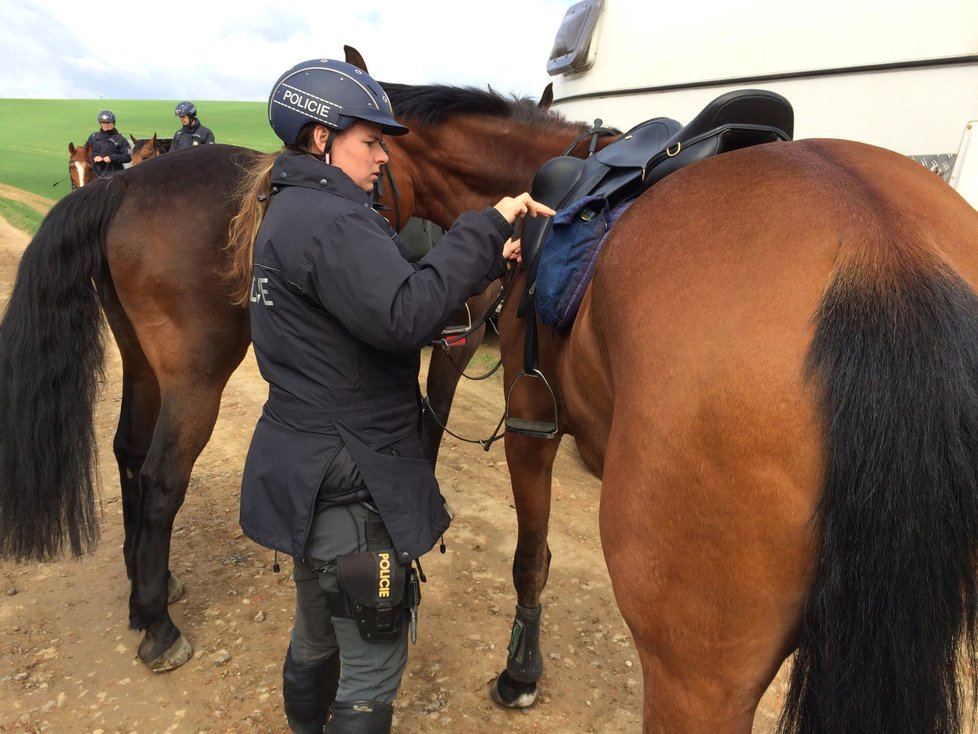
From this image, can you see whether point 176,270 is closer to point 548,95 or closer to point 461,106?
point 461,106

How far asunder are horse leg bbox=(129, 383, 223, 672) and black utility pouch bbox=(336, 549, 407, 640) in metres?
1.50

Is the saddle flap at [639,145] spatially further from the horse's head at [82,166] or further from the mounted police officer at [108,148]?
the horse's head at [82,166]

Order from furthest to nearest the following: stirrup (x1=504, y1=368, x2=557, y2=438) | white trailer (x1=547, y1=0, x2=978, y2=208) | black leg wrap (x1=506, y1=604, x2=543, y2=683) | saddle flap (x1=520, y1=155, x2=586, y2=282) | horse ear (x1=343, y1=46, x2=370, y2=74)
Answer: horse ear (x1=343, y1=46, x2=370, y2=74) → black leg wrap (x1=506, y1=604, x2=543, y2=683) → white trailer (x1=547, y1=0, x2=978, y2=208) → stirrup (x1=504, y1=368, x2=557, y2=438) → saddle flap (x1=520, y1=155, x2=586, y2=282)

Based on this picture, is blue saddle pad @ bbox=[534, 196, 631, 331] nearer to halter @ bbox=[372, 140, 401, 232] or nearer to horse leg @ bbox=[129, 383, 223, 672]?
halter @ bbox=[372, 140, 401, 232]

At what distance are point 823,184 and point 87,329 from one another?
2806 millimetres

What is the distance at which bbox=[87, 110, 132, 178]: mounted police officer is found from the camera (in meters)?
13.0

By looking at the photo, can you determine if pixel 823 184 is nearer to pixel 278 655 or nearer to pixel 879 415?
pixel 879 415

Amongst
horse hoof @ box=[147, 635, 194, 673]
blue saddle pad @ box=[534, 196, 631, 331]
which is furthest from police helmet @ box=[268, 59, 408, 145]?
horse hoof @ box=[147, 635, 194, 673]

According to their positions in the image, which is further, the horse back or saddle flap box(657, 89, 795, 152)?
the horse back

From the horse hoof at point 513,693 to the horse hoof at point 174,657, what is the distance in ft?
4.46

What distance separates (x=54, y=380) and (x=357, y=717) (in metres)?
2.00

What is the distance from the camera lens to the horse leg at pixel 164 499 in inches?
106

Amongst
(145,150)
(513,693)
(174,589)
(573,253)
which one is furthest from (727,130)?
(145,150)

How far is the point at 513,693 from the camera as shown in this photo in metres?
2.55
